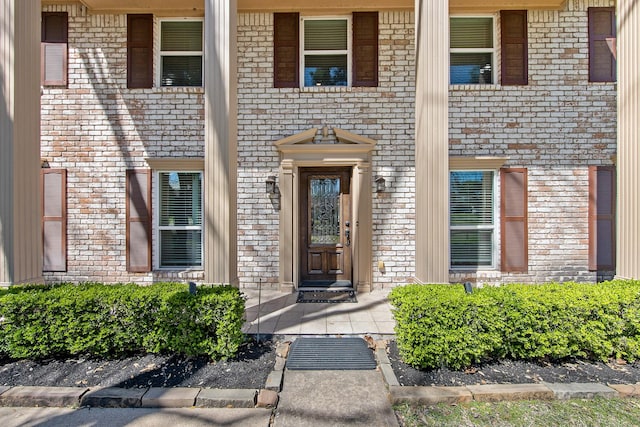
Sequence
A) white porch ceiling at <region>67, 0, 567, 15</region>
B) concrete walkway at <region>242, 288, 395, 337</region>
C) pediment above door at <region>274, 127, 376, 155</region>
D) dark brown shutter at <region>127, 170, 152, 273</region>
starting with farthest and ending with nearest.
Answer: dark brown shutter at <region>127, 170, 152, 273</region> → pediment above door at <region>274, 127, 376, 155</region> → white porch ceiling at <region>67, 0, 567, 15</region> → concrete walkway at <region>242, 288, 395, 337</region>

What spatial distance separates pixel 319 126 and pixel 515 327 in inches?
173

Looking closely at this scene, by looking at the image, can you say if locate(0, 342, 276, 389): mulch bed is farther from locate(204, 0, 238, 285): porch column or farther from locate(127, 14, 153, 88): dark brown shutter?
locate(127, 14, 153, 88): dark brown shutter

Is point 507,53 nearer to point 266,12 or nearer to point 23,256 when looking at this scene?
point 266,12

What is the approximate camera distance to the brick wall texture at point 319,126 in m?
6.03

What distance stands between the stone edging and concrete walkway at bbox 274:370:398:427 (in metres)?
0.19

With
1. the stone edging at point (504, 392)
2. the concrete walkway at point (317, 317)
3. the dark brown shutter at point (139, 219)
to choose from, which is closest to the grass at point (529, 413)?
the stone edging at point (504, 392)

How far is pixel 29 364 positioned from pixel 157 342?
128 centimetres

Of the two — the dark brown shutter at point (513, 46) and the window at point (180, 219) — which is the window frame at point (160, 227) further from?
the dark brown shutter at point (513, 46)

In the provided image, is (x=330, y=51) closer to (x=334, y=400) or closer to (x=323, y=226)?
(x=323, y=226)

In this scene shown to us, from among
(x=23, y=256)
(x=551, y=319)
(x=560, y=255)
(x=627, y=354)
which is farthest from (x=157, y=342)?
(x=560, y=255)

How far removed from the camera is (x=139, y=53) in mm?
6141

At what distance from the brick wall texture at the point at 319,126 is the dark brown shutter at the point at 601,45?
0.16 metres

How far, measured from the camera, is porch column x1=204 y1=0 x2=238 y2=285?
13.0 feet

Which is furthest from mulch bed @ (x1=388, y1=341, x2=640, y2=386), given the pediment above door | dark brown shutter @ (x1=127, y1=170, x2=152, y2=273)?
dark brown shutter @ (x1=127, y1=170, x2=152, y2=273)
